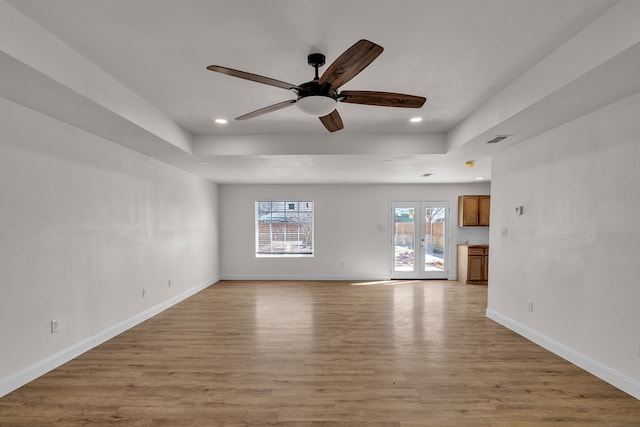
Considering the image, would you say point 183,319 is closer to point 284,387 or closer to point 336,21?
point 284,387

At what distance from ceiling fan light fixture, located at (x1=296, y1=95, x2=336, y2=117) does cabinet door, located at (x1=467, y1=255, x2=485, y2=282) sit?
5740mm

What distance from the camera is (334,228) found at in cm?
688

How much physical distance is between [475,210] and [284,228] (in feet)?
15.0

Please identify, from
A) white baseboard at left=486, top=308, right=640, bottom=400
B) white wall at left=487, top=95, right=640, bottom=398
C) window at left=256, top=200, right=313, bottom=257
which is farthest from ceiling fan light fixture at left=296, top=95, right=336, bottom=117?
window at left=256, top=200, right=313, bottom=257

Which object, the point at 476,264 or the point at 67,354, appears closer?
the point at 67,354

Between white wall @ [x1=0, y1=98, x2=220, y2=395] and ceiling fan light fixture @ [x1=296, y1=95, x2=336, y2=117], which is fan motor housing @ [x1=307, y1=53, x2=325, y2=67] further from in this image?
white wall @ [x1=0, y1=98, x2=220, y2=395]

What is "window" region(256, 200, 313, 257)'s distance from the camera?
705 centimetres

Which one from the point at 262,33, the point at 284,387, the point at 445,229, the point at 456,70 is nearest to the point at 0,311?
the point at 284,387

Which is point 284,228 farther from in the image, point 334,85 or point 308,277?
point 334,85

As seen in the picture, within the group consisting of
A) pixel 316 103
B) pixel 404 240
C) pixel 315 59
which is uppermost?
pixel 315 59

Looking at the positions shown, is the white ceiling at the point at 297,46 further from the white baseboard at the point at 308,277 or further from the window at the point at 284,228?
the white baseboard at the point at 308,277

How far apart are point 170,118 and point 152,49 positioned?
144 centimetres

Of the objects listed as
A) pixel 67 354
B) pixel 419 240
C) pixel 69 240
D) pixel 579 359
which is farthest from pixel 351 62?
pixel 419 240

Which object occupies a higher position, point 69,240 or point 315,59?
point 315,59
